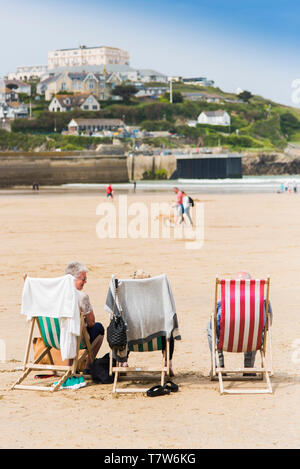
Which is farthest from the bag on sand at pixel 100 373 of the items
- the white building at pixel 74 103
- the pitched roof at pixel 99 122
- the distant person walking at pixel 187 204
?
the white building at pixel 74 103

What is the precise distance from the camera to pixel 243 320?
5.12m

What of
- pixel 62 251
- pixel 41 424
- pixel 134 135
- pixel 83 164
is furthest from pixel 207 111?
pixel 41 424

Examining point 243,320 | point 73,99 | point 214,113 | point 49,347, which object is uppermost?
point 73,99

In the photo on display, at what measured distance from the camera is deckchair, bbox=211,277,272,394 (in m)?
5.07

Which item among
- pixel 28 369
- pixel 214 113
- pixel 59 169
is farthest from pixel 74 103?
pixel 28 369

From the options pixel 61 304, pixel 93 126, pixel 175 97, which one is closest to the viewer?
pixel 61 304

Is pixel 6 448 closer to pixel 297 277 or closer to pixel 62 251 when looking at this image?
pixel 297 277

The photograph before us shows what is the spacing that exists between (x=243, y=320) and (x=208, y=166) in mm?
83858

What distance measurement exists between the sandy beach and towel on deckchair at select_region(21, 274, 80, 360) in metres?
0.38

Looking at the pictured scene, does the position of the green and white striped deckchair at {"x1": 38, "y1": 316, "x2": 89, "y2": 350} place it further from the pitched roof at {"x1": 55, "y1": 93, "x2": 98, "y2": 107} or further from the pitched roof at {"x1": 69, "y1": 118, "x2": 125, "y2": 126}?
the pitched roof at {"x1": 55, "y1": 93, "x2": 98, "y2": 107}

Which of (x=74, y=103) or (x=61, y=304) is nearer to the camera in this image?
(x=61, y=304)

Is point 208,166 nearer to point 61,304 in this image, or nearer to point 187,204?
point 187,204

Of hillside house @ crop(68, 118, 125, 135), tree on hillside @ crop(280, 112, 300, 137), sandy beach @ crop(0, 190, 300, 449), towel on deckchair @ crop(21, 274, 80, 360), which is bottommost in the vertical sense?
sandy beach @ crop(0, 190, 300, 449)

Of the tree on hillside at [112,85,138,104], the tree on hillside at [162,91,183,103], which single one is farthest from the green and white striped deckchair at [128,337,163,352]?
the tree on hillside at [162,91,183,103]
